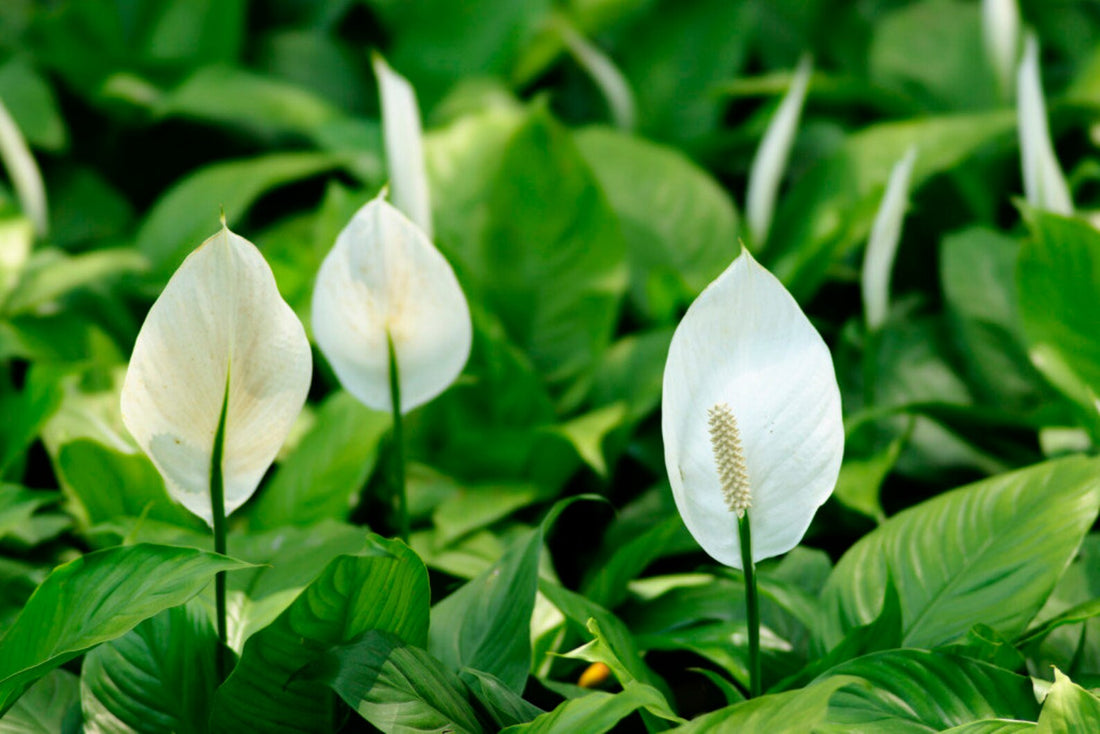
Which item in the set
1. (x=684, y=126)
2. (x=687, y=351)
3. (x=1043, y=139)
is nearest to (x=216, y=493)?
(x=687, y=351)

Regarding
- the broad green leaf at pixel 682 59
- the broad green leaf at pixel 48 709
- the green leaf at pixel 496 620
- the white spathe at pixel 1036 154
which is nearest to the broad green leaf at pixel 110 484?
the broad green leaf at pixel 48 709

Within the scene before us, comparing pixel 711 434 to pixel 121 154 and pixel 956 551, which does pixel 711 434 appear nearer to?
pixel 956 551

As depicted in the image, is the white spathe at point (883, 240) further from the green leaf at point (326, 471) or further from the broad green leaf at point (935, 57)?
the broad green leaf at point (935, 57)

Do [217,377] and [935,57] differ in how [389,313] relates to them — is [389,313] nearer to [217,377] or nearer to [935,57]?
[217,377]

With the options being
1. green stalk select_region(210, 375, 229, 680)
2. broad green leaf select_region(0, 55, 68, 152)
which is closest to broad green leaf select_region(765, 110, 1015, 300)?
green stalk select_region(210, 375, 229, 680)

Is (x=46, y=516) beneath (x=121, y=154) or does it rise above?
beneath
